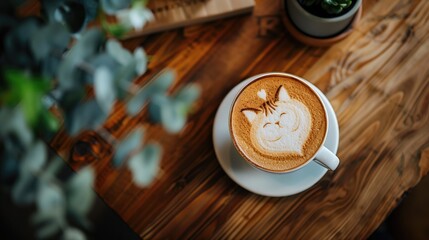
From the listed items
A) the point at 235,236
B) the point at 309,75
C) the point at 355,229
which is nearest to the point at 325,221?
the point at 355,229

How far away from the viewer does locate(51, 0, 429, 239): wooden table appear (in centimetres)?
94

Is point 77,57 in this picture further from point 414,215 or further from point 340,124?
point 414,215

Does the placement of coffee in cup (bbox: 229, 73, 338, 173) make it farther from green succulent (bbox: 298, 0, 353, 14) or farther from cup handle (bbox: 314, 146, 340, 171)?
green succulent (bbox: 298, 0, 353, 14)

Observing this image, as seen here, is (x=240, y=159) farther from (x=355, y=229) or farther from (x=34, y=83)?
(x=34, y=83)

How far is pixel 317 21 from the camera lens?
881mm

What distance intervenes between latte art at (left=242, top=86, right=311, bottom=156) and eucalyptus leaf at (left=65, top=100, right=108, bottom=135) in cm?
37

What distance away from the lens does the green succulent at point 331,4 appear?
0.85m

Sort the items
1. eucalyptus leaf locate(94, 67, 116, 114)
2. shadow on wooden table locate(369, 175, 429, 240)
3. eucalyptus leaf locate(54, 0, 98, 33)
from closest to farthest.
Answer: eucalyptus leaf locate(94, 67, 116, 114) < eucalyptus leaf locate(54, 0, 98, 33) < shadow on wooden table locate(369, 175, 429, 240)

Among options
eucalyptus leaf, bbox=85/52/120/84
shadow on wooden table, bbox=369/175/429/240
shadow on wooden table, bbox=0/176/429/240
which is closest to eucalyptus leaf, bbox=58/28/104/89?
eucalyptus leaf, bbox=85/52/120/84

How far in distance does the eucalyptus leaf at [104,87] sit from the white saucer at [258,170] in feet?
1.36

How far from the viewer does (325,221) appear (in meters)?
0.94

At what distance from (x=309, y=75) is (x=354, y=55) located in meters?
0.09

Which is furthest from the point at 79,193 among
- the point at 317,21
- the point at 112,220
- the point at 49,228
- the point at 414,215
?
the point at 414,215

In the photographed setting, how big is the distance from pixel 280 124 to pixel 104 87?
41 cm
